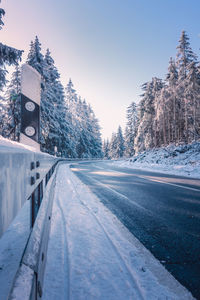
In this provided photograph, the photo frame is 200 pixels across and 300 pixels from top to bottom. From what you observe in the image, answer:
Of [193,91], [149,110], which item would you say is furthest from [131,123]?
[193,91]

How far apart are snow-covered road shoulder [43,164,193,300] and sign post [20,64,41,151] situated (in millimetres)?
1498

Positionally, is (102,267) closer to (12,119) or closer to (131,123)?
(12,119)

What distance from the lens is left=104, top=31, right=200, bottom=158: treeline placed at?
23.8 meters

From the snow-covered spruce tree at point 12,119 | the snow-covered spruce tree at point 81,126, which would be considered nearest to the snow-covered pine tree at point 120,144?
the snow-covered spruce tree at point 81,126

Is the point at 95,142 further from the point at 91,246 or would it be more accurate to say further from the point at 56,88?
the point at 91,246

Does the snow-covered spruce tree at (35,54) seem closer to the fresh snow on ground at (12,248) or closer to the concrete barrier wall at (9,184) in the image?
the fresh snow on ground at (12,248)

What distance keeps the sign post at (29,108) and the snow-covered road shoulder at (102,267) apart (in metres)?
1.50

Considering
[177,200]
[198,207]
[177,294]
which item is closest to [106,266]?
[177,294]

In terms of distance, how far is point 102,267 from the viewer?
176 centimetres

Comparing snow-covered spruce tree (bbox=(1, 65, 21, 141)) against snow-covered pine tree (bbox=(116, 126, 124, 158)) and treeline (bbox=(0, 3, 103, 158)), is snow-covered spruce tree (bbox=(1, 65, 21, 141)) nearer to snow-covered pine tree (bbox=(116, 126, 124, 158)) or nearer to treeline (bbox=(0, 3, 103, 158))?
treeline (bbox=(0, 3, 103, 158))

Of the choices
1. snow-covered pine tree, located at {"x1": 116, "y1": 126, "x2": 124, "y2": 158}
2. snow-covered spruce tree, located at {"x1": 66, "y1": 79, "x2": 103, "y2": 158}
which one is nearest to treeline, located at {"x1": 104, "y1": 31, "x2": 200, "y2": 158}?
snow-covered spruce tree, located at {"x1": 66, "y1": 79, "x2": 103, "y2": 158}

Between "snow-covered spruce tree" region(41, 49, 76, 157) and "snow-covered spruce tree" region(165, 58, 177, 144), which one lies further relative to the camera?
"snow-covered spruce tree" region(165, 58, 177, 144)

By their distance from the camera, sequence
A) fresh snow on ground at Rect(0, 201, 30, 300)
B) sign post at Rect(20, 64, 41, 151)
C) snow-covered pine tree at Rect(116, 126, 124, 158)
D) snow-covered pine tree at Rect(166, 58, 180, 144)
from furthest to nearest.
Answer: snow-covered pine tree at Rect(116, 126, 124, 158), snow-covered pine tree at Rect(166, 58, 180, 144), sign post at Rect(20, 64, 41, 151), fresh snow on ground at Rect(0, 201, 30, 300)

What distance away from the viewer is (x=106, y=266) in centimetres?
178
